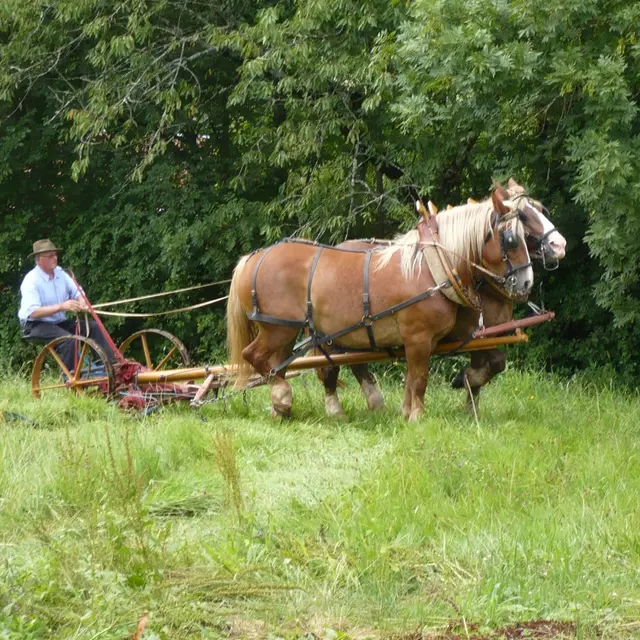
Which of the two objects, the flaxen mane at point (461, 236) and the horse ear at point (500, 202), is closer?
the horse ear at point (500, 202)

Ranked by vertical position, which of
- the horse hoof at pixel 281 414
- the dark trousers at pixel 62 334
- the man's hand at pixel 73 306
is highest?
the man's hand at pixel 73 306

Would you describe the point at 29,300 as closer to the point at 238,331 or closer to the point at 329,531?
the point at 238,331

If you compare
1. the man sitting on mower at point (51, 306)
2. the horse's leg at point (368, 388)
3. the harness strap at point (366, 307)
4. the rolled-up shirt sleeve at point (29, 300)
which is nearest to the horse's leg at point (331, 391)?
the horse's leg at point (368, 388)

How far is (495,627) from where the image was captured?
4.18 metres

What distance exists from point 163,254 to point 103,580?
1033 centimetres

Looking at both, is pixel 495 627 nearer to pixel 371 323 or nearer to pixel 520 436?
pixel 520 436

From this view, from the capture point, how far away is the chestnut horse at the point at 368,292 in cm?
756

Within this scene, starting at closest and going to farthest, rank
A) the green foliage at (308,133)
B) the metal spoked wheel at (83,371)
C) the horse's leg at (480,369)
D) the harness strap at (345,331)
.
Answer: the harness strap at (345,331) → the horse's leg at (480,369) → the green foliage at (308,133) → the metal spoked wheel at (83,371)

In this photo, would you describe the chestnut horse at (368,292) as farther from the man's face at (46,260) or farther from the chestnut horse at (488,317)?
the man's face at (46,260)

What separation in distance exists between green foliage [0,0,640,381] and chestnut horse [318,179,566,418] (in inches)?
37.3

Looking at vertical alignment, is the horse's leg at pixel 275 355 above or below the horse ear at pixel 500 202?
below

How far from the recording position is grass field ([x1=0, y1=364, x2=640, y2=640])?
420 centimetres

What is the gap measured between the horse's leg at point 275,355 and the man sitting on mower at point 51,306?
1.52 metres

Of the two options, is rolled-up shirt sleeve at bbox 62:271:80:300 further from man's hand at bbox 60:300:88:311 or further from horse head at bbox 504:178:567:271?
horse head at bbox 504:178:567:271
